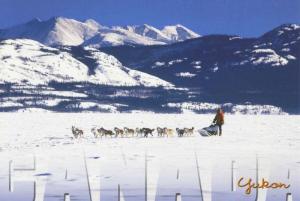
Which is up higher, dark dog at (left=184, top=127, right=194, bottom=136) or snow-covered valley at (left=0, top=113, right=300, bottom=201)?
dark dog at (left=184, top=127, right=194, bottom=136)

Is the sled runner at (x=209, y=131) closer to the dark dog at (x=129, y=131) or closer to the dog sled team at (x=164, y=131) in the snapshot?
the dog sled team at (x=164, y=131)

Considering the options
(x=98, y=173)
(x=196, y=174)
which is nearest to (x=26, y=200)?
(x=98, y=173)

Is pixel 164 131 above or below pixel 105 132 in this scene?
above

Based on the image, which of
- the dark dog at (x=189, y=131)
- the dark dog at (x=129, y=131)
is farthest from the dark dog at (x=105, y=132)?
the dark dog at (x=189, y=131)

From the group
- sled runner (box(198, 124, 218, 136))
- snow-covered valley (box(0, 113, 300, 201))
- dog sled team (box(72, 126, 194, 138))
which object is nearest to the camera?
snow-covered valley (box(0, 113, 300, 201))

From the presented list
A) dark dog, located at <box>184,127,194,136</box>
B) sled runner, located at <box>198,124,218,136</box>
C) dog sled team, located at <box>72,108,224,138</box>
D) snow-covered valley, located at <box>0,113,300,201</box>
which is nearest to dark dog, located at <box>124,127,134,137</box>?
dog sled team, located at <box>72,108,224,138</box>

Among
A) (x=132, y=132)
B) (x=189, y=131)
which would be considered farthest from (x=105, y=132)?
(x=189, y=131)

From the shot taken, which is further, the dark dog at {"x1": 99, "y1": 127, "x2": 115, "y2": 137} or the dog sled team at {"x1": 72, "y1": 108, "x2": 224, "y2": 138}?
the dark dog at {"x1": 99, "y1": 127, "x2": 115, "y2": 137}

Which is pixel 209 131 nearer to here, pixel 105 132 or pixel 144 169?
pixel 105 132

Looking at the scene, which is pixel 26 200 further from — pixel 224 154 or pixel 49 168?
pixel 224 154

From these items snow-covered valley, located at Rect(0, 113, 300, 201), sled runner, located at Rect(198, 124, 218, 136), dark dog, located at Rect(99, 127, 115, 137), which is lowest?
snow-covered valley, located at Rect(0, 113, 300, 201)

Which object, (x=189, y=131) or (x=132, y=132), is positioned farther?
(x=132, y=132)

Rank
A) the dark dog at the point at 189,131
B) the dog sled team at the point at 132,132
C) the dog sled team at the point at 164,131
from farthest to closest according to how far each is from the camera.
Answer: the dark dog at the point at 189,131 < the dog sled team at the point at 132,132 < the dog sled team at the point at 164,131

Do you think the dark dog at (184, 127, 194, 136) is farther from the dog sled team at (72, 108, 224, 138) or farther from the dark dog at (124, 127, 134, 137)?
the dark dog at (124, 127, 134, 137)
